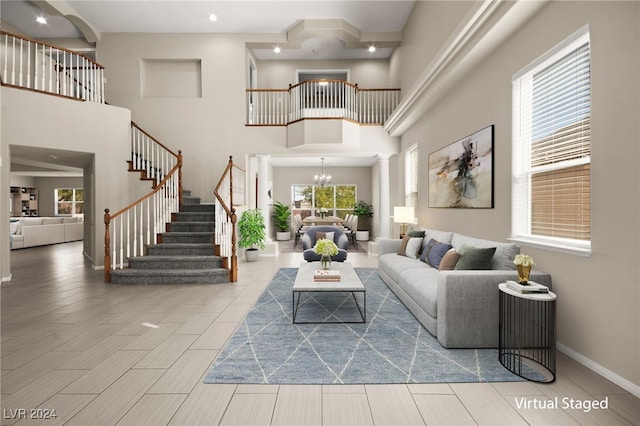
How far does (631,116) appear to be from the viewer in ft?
6.52

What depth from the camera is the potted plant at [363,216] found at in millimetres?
11008

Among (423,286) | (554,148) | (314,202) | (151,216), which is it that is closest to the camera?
(554,148)

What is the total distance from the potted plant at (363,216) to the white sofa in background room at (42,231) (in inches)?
376

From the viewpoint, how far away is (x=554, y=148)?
8.93ft

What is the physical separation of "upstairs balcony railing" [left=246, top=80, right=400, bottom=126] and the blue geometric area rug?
517cm

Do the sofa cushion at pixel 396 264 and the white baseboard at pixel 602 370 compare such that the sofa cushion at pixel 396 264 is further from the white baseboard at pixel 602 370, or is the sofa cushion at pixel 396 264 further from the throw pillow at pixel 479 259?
the white baseboard at pixel 602 370

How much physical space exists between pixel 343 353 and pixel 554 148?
251cm

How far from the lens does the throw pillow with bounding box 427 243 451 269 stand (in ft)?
12.5

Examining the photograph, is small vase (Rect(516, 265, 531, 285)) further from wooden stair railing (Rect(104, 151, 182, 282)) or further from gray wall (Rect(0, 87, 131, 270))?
gray wall (Rect(0, 87, 131, 270))

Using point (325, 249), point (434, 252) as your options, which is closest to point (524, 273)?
point (434, 252)

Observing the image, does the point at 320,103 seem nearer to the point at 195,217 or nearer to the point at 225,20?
the point at 225,20

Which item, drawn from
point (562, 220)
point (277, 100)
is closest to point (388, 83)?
point (277, 100)

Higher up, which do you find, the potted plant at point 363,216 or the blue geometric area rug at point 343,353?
the potted plant at point 363,216

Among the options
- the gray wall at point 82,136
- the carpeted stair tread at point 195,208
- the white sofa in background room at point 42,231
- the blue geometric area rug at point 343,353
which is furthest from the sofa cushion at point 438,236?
the white sofa in background room at point 42,231
